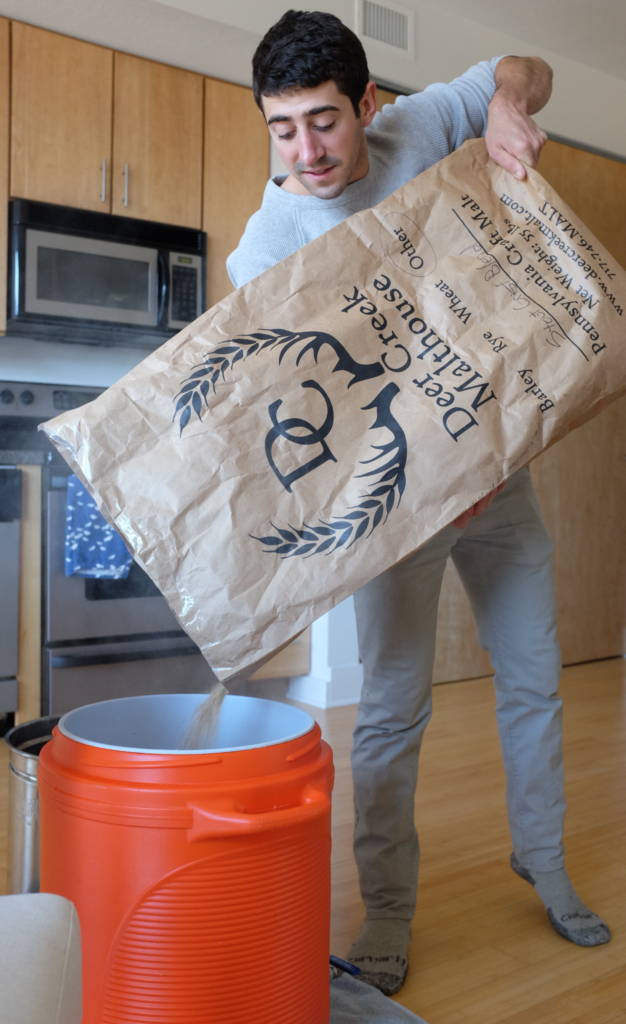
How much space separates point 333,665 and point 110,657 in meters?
0.68

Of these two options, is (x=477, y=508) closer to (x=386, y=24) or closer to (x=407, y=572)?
(x=407, y=572)

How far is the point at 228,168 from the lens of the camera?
8.48 feet

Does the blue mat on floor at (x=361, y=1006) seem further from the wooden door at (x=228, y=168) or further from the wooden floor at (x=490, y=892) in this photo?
the wooden door at (x=228, y=168)

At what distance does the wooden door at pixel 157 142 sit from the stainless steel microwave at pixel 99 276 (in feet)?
0.21

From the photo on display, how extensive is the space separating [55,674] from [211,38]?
1736mm

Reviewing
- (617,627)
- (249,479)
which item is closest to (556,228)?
(249,479)

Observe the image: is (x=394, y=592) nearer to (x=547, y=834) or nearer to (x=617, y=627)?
(x=547, y=834)

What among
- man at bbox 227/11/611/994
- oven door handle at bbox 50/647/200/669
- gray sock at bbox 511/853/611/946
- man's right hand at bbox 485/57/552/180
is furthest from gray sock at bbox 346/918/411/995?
oven door handle at bbox 50/647/200/669

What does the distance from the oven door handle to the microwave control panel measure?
3.05 ft

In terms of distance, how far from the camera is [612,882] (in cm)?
141

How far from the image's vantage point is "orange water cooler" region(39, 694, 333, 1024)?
751 mm

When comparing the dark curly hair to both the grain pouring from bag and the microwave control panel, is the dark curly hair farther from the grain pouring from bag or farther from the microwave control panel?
the microwave control panel

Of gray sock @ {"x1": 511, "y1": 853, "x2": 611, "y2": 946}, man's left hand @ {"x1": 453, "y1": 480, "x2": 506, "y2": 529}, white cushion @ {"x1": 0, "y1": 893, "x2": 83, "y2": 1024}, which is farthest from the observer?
gray sock @ {"x1": 511, "y1": 853, "x2": 611, "y2": 946}

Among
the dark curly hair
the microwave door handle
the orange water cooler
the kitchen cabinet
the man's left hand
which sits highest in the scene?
the kitchen cabinet
